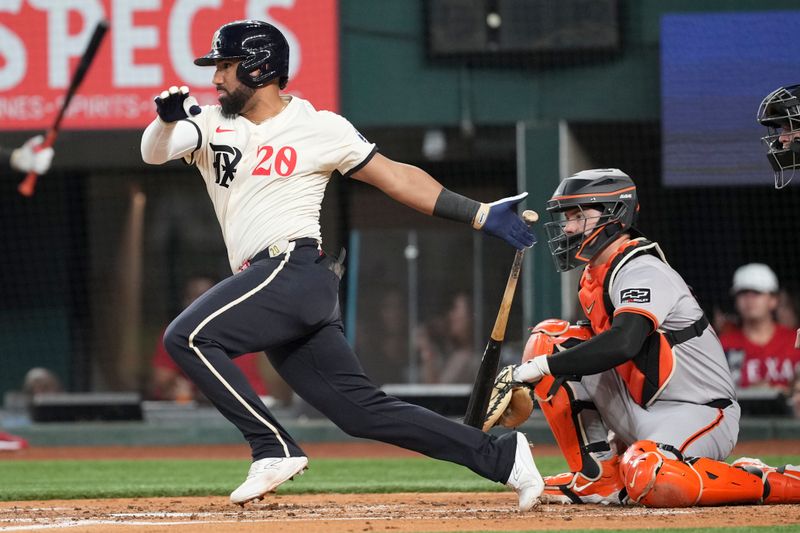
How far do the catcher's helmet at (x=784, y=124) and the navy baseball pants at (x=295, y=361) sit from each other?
5.02ft

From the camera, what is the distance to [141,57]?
36.1ft

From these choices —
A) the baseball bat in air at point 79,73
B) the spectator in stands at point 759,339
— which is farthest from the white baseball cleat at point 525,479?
the baseball bat in air at point 79,73

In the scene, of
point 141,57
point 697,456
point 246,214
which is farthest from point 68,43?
point 697,456

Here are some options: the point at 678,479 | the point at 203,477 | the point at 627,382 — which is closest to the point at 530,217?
the point at 627,382

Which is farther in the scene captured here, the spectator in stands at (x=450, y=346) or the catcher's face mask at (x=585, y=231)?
the spectator in stands at (x=450, y=346)

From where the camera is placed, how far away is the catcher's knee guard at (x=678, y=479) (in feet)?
15.2

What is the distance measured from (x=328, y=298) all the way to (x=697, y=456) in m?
1.52

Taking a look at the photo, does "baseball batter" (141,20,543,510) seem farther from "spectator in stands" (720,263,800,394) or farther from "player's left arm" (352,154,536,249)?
"spectator in stands" (720,263,800,394)

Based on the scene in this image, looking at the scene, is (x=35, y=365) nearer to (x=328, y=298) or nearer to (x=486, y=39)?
(x=486, y=39)

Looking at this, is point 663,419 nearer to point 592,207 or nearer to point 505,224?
point 592,207

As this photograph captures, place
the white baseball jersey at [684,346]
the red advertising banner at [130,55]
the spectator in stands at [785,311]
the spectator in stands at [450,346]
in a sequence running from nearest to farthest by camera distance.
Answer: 1. the white baseball jersey at [684,346]
2. the spectator in stands at [785,311]
3. the red advertising banner at [130,55]
4. the spectator in stands at [450,346]

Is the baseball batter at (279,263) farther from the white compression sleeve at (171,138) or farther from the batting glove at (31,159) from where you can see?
the batting glove at (31,159)

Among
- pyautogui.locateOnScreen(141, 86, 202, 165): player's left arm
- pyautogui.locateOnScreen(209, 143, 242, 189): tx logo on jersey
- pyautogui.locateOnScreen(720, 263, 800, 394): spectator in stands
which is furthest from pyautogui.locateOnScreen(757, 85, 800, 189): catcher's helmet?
pyautogui.locateOnScreen(720, 263, 800, 394): spectator in stands

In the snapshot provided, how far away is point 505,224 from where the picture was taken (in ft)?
15.2
